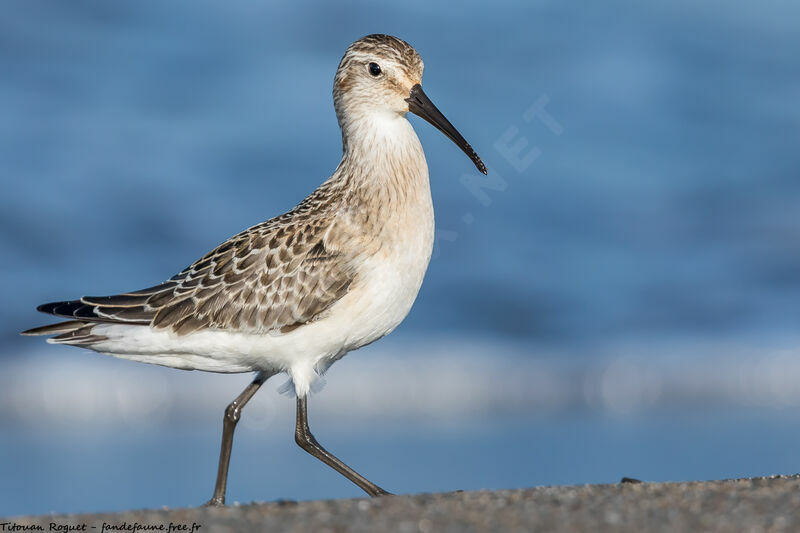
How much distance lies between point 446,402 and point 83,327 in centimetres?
2499

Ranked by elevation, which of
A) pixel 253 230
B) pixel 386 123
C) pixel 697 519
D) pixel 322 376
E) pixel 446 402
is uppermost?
pixel 446 402

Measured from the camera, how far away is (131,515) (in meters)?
7.54

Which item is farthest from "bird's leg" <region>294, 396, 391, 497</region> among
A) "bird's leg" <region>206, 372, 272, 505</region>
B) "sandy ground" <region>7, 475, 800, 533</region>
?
"sandy ground" <region>7, 475, 800, 533</region>

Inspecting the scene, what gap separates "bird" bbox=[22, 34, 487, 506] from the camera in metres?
9.55

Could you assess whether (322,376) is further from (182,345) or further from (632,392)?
(632,392)

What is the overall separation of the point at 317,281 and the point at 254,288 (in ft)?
2.10

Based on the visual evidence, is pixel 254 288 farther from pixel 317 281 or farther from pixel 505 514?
pixel 505 514

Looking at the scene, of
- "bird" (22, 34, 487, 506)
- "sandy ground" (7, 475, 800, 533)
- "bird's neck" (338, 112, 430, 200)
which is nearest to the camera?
"sandy ground" (7, 475, 800, 533)

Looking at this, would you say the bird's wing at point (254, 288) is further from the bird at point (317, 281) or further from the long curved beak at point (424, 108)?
the long curved beak at point (424, 108)

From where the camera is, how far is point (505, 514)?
22.8 feet

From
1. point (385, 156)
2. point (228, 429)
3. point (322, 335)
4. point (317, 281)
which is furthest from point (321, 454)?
point (385, 156)

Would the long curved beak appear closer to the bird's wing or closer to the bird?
the bird

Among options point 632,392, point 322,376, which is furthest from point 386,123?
point 632,392

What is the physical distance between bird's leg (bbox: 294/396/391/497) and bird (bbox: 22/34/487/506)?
1cm
